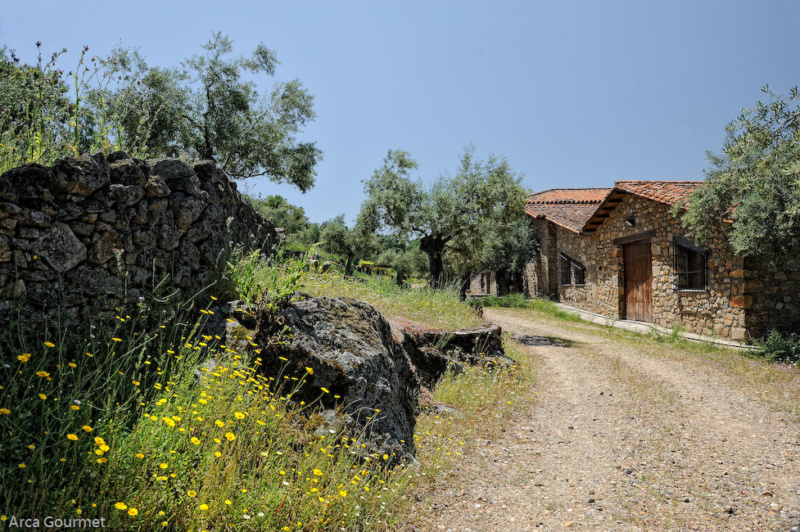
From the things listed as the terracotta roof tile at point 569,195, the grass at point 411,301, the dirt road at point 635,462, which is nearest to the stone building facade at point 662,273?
the terracotta roof tile at point 569,195

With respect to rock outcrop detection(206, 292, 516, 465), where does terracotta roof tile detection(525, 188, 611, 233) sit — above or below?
above

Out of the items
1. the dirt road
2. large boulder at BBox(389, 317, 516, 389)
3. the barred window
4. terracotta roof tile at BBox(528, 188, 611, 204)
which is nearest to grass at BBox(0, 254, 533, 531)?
the dirt road

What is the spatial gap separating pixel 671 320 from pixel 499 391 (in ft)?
35.3

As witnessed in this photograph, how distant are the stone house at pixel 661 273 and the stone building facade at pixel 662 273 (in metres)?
0.03

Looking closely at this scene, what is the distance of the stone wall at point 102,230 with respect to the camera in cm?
330

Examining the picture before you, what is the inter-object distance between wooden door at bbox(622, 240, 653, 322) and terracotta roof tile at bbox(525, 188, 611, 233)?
14.6ft

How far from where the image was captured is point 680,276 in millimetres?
14641

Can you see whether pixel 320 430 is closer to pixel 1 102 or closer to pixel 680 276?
pixel 1 102

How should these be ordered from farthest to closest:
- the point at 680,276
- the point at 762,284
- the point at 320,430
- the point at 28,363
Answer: the point at 680,276 → the point at 762,284 → the point at 320,430 → the point at 28,363

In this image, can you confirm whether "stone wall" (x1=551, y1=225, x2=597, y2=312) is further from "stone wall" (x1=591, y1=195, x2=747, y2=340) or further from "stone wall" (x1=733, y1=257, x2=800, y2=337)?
"stone wall" (x1=733, y1=257, x2=800, y2=337)

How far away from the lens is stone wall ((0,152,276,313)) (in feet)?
10.8

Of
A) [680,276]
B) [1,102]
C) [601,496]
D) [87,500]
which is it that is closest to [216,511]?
[87,500]

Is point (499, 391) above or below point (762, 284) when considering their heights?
below

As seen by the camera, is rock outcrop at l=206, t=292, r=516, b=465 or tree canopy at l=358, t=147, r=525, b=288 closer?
rock outcrop at l=206, t=292, r=516, b=465
